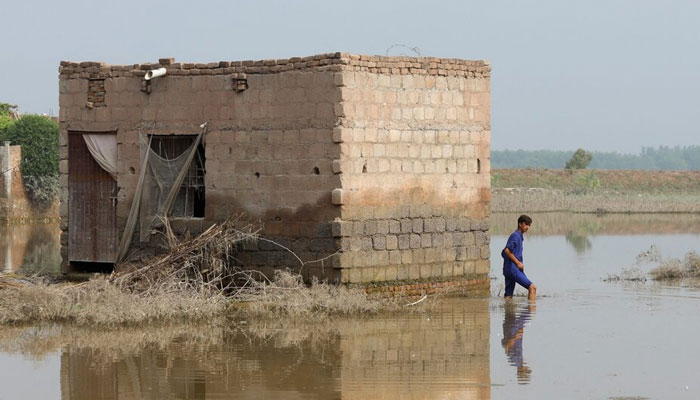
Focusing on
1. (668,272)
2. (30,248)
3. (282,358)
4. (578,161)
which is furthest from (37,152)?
(578,161)

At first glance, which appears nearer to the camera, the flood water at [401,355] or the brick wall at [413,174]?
the flood water at [401,355]

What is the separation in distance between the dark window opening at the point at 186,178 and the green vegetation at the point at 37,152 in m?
21.9

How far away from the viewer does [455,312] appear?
1631 centimetres

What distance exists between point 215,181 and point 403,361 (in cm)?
543

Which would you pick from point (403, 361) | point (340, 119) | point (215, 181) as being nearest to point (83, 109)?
point (215, 181)

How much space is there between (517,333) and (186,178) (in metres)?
5.61

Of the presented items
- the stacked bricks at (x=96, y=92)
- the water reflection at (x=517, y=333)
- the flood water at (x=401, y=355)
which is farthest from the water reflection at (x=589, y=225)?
the stacked bricks at (x=96, y=92)

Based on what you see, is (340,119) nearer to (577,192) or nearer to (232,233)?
(232,233)

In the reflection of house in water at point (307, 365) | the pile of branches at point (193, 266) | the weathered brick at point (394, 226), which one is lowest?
the reflection of house in water at point (307, 365)

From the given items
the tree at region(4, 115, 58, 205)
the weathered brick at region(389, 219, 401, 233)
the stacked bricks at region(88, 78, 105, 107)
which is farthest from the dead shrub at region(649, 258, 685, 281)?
the tree at region(4, 115, 58, 205)

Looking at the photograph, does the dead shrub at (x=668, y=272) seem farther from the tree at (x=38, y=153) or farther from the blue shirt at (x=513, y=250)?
the tree at (x=38, y=153)

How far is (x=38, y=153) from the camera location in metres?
40.9

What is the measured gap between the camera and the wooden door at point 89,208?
18641 mm

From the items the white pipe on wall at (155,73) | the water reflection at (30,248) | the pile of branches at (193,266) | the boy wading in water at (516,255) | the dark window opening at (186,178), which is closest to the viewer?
the pile of branches at (193,266)
